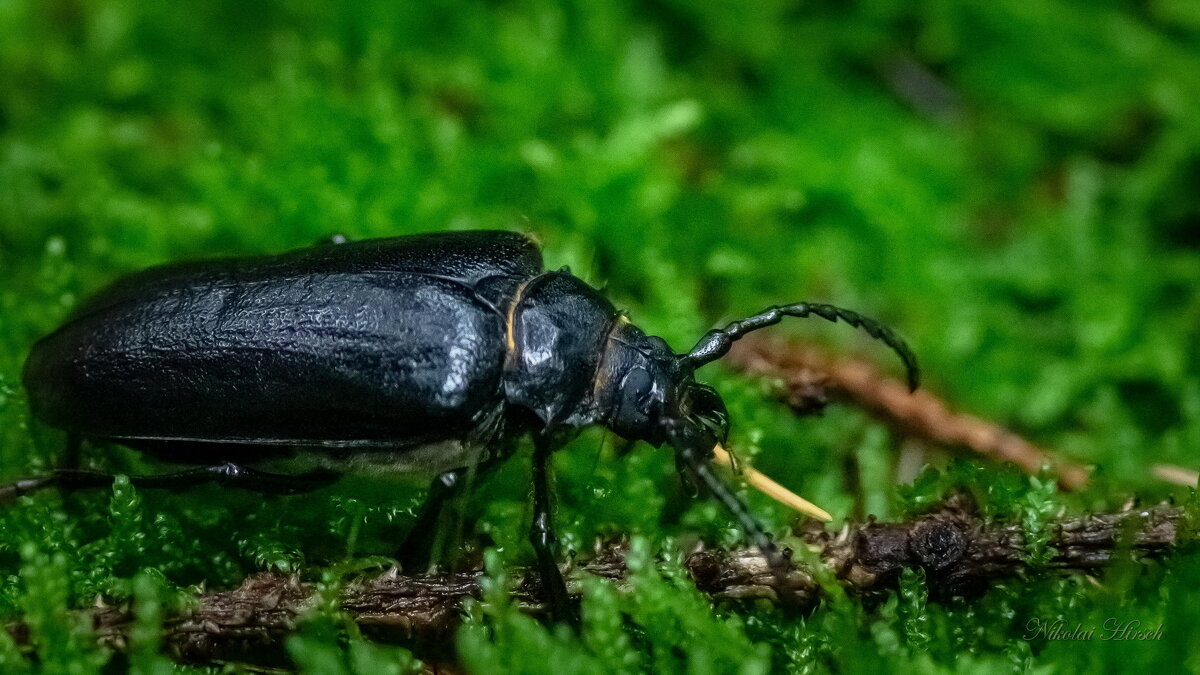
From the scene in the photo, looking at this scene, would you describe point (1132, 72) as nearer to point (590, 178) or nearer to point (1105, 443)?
point (1105, 443)

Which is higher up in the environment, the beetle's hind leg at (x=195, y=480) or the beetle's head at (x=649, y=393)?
A: the beetle's head at (x=649, y=393)

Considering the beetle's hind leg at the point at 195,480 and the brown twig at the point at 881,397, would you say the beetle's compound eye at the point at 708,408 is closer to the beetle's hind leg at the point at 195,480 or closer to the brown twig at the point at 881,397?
the brown twig at the point at 881,397

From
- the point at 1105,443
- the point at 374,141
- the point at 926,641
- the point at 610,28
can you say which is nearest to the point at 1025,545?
the point at 926,641

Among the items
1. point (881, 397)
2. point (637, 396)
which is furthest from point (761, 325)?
→ point (881, 397)

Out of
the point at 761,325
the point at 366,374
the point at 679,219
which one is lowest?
the point at 366,374

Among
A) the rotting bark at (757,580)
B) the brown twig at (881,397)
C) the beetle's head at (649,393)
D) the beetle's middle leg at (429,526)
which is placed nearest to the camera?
the rotting bark at (757,580)
